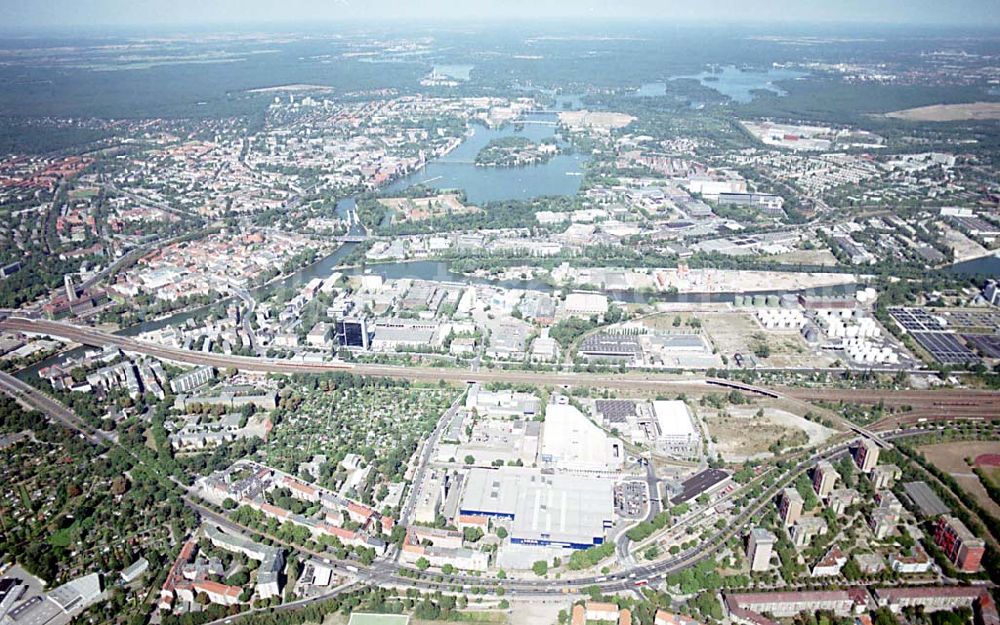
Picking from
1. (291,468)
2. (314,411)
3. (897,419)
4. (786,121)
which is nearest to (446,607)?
(291,468)

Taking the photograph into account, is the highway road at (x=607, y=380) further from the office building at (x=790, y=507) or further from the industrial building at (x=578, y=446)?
the office building at (x=790, y=507)

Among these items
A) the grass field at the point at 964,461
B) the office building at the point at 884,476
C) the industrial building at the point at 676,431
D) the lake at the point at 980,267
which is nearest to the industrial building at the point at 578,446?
the industrial building at the point at 676,431

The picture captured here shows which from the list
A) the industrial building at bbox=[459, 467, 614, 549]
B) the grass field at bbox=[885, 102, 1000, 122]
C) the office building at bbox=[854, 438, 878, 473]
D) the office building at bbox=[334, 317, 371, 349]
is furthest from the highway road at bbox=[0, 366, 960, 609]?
the grass field at bbox=[885, 102, 1000, 122]

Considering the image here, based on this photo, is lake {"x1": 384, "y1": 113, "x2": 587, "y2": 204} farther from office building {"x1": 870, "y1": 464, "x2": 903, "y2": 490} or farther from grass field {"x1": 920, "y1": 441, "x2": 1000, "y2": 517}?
office building {"x1": 870, "y1": 464, "x2": 903, "y2": 490}

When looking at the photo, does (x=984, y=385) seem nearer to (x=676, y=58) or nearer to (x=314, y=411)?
(x=314, y=411)

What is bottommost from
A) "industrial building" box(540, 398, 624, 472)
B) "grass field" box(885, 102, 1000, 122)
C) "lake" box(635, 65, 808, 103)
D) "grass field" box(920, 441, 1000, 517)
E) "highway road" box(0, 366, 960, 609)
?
"highway road" box(0, 366, 960, 609)

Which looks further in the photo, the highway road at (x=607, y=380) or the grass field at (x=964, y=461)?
the highway road at (x=607, y=380)
